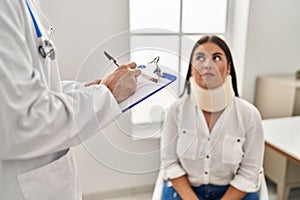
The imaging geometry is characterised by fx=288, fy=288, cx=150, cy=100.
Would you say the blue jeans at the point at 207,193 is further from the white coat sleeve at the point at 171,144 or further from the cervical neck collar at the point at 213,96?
A: the cervical neck collar at the point at 213,96

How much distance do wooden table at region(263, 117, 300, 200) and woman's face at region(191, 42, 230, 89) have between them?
0.48 metres

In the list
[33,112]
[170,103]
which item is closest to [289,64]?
[170,103]

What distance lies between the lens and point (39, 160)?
2.22ft

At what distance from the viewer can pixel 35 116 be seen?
1.85 feet

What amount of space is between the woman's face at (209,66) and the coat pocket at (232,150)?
0.28m

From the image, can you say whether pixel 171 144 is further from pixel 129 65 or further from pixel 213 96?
pixel 129 65

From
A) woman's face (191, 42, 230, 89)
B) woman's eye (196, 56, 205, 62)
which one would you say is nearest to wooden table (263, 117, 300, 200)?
woman's face (191, 42, 230, 89)

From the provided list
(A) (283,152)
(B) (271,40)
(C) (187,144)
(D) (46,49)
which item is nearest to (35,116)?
(D) (46,49)

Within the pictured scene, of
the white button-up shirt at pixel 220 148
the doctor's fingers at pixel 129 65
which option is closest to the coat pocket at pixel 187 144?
the white button-up shirt at pixel 220 148

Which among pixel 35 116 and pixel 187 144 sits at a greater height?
pixel 35 116

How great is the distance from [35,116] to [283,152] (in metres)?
1.19

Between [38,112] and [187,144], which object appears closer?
[38,112]

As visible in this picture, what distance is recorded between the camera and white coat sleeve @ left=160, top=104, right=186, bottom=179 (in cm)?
122

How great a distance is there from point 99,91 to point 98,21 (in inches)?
44.7
